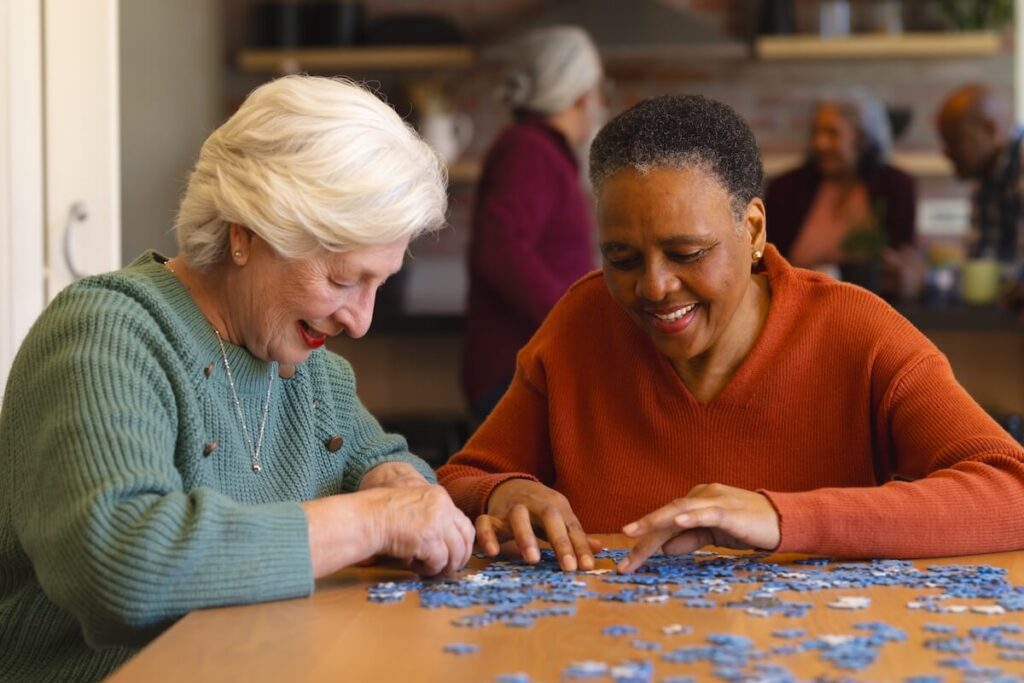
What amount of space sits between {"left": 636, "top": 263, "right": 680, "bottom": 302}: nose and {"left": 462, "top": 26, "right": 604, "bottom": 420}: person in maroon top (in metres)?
2.03

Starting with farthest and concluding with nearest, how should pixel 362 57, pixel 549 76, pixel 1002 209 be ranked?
pixel 362 57 → pixel 1002 209 → pixel 549 76

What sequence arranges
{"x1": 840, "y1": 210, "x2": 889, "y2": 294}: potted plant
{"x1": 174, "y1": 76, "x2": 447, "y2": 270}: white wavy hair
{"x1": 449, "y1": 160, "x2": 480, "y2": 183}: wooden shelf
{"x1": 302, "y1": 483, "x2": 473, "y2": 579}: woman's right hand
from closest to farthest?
{"x1": 302, "y1": 483, "x2": 473, "y2": 579}: woman's right hand < {"x1": 174, "y1": 76, "x2": 447, "y2": 270}: white wavy hair < {"x1": 840, "y1": 210, "x2": 889, "y2": 294}: potted plant < {"x1": 449, "y1": 160, "x2": 480, "y2": 183}: wooden shelf

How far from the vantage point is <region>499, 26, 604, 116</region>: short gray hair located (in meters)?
4.45

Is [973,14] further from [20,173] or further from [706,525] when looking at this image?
[706,525]

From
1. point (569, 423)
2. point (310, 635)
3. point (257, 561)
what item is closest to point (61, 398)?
point (257, 561)

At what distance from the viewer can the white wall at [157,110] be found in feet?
15.4

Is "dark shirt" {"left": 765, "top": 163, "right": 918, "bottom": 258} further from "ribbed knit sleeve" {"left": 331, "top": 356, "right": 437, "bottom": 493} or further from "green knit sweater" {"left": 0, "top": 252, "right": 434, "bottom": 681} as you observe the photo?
"green knit sweater" {"left": 0, "top": 252, "right": 434, "bottom": 681}

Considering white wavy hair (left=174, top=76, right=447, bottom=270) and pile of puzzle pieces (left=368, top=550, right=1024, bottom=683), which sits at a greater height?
white wavy hair (left=174, top=76, right=447, bottom=270)

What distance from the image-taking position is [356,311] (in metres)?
1.93

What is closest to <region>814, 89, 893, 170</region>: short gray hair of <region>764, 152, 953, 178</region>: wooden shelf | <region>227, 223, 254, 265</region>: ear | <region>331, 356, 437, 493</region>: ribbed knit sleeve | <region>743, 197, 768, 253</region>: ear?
<region>764, 152, 953, 178</region>: wooden shelf

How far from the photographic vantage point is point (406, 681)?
136cm

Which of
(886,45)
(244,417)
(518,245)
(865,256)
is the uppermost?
(886,45)

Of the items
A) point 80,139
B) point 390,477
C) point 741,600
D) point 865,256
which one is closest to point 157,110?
point 80,139

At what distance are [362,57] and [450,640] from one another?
5.55m
